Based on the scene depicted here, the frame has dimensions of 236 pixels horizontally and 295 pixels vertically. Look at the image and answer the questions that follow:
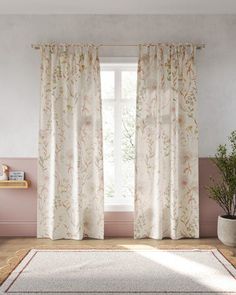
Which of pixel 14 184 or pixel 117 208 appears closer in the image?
pixel 14 184

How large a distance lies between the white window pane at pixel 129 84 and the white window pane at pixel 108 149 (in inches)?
10.1

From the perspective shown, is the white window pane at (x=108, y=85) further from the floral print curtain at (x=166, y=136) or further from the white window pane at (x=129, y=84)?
the floral print curtain at (x=166, y=136)

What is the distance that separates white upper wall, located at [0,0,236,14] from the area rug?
284cm

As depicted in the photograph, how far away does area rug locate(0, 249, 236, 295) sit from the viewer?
9.27 feet

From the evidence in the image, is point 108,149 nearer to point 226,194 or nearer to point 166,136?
point 166,136

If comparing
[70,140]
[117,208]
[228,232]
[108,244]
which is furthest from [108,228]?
[228,232]

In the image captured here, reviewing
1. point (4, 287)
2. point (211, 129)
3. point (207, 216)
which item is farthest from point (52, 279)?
point (211, 129)

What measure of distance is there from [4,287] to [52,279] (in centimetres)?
39

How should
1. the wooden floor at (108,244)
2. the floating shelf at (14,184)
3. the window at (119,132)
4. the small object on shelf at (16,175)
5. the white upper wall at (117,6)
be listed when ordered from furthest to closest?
the window at (119,132) → the small object on shelf at (16,175) → the floating shelf at (14,184) → the white upper wall at (117,6) → the wooden floor at (108,244)

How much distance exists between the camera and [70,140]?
4.41 m

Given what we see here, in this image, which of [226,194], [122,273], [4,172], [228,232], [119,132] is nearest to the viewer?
[122,273]

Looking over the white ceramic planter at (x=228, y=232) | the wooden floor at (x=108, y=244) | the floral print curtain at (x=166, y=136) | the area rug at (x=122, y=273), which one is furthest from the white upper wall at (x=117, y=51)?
the area rug at (x=122, y=273)

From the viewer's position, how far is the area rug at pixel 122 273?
9.27 ft

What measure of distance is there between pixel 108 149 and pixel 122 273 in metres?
1.92
